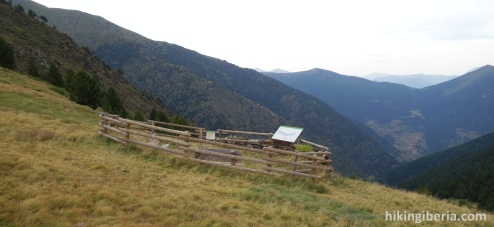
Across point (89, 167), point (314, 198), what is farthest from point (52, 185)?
point (314, 198)

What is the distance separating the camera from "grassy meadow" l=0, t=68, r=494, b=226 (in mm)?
7438

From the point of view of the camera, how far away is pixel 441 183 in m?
121

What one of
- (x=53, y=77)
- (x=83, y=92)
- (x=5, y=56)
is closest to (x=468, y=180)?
(x=83, y=92)

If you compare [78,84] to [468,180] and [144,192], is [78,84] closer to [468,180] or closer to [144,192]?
[144,192]

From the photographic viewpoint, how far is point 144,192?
931 centimetres

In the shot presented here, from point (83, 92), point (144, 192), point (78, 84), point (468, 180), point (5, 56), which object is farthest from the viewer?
point (468, 180)

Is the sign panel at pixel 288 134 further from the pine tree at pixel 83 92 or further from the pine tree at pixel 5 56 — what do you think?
the pine tree at pixel 5 56

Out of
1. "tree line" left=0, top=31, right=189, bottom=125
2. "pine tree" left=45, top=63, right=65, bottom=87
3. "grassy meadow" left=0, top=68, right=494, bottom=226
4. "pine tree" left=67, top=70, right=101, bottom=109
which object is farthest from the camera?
"pine tree" left=45, top=63, right=65, bottom=87

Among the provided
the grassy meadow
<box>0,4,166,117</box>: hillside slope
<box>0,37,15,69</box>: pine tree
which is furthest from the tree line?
the grassy meadow

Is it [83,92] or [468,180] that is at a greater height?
[83,92]

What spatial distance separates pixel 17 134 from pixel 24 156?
4658 mm

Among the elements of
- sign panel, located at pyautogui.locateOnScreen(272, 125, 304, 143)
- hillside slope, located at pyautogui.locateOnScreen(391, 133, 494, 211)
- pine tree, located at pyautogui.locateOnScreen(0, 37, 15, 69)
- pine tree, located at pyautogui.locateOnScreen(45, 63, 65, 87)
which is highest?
pine tree, located at pyautogui.locateOnScreen(0, 37, 15, 69)

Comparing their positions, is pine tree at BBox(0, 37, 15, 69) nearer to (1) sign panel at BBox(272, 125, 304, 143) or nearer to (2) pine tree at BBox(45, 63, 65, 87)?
(2) pine tree at BBox(45, 63, 65, 87)

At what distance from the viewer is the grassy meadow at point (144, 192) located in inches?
293
